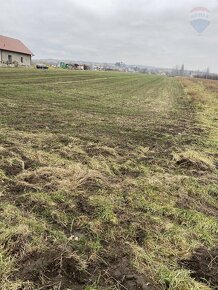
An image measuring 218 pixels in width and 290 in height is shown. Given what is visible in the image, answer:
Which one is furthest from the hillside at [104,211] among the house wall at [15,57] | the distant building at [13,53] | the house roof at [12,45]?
the house roof at [12,45]

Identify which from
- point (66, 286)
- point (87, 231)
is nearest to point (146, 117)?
point (87, 231)

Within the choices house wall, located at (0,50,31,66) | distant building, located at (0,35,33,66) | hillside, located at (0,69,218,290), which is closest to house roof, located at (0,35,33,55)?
distant building, located at (0,35,33,66)

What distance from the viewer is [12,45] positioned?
173 feet

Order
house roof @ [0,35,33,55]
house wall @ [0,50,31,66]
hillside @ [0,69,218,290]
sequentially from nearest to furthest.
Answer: hillside @ [0,69,218,290]
house wall @ [0,50,31,66]
house roof @ [0,35,33,55]

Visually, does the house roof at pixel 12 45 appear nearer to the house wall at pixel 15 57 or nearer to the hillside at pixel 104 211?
the house wall at pixel 15 57

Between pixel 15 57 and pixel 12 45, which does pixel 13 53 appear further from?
pixel 12 45

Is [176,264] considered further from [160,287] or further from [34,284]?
[34,284]

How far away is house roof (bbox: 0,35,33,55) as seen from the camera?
4979 centimetres

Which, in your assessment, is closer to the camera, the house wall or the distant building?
the house wall

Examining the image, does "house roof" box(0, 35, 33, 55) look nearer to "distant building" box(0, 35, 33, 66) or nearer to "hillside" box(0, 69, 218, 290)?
"distant building" box(0, 35, 33, 66)

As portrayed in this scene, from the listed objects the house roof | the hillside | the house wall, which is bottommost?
the hillside

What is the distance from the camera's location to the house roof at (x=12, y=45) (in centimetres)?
4979

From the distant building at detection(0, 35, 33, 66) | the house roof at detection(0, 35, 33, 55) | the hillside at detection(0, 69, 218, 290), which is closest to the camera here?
the hillside at detection(0, 69, 218, 290)

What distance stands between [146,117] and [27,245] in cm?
1001
